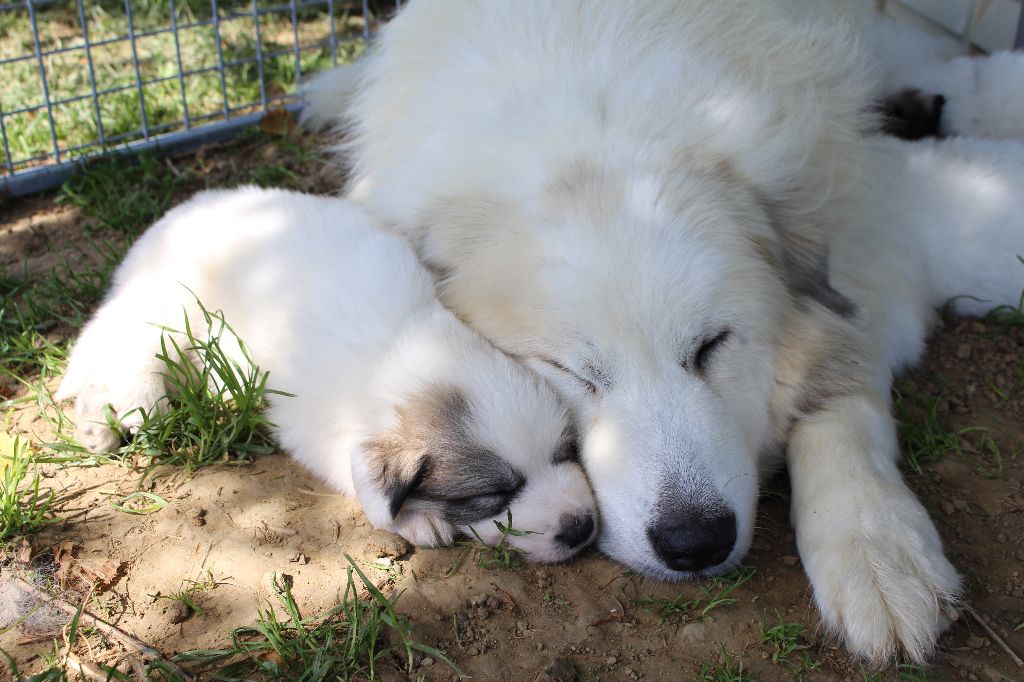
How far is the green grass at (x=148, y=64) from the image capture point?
4.76m

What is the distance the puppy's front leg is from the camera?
7.43ft

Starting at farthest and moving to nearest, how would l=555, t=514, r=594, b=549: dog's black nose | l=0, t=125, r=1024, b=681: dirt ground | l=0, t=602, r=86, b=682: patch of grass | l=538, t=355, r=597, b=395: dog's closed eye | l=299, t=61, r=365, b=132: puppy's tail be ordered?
l=299, t=61, r=365, b=132: puppy's tail
l=538, t=355, r=597, b=395: dog's closed eye
l=555, t=514, r=594, b=549: dog's black nose
l=0, t=125, r=1024, b=681: dirt ground
l=0, t=602, r=86, b=682: patch of grass

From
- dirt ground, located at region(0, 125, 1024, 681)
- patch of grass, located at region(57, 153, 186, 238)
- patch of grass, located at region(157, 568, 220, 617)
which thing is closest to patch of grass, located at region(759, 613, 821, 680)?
dirt ground, located at region(0, 125, 1024, 681)

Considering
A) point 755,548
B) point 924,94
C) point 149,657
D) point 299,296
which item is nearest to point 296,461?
point 299,296

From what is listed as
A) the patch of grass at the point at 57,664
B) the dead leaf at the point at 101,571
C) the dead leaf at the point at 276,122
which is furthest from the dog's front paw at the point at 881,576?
the dead leaf at the point at 276,122

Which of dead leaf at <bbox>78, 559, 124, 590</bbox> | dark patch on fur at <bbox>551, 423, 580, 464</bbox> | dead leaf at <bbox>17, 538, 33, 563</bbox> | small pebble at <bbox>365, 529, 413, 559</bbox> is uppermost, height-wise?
dark patch on fur at <bbox>551, 423, 580, 464</bbox>

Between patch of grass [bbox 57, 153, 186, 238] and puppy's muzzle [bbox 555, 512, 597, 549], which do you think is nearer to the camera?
puppy's muzzle [bbox 555, 512, 597, 549]

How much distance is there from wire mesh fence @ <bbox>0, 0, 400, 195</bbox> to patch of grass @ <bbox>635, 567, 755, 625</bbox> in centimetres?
333

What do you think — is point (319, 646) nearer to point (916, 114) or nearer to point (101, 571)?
point (101, 571)

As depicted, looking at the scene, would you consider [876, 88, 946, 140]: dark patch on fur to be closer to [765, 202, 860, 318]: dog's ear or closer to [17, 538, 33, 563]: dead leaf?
[765, 202, 860, 318]: dog's ear

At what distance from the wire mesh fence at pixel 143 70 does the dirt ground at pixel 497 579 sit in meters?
1.91

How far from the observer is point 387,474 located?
2486 mm

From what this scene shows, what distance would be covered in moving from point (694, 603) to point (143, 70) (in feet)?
14.6

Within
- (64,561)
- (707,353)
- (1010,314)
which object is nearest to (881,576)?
(707,353)
